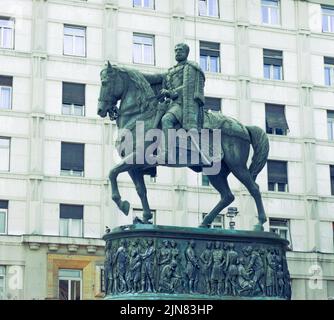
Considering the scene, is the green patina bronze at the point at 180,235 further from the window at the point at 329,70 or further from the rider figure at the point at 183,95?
the window at the point at 329,70

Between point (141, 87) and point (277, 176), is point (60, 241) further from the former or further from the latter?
point (141, 87)

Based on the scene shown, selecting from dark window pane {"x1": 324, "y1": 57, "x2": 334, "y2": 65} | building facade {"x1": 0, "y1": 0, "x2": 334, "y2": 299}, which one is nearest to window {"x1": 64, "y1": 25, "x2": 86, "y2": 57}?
building facade {"x1": 0, "y1": 0, "x2": 334, "y2": 299}

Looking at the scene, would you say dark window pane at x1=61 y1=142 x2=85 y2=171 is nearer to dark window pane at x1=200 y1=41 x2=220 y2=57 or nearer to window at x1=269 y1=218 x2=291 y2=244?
dark window pane at x1=200 y1=41 x2=220 y2=57

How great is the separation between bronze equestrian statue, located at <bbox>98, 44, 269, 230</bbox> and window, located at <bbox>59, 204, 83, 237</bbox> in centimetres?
1922

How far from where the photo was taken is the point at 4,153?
1678 inches

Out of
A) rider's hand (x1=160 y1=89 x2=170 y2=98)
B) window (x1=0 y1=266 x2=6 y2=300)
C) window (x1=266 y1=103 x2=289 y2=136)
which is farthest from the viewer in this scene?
window (x1=266 y1=103 x2=289 y2=136)

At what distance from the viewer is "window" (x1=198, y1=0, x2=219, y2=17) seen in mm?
47647

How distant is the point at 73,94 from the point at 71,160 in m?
2.91

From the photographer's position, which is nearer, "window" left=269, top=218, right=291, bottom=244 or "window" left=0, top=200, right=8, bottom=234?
"window" left=0, top=200, right=8, bottom=234

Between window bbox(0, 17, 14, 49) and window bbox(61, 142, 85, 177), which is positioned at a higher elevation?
window bbox(0, 17, 14, 49)

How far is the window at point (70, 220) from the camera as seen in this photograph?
140 ft
